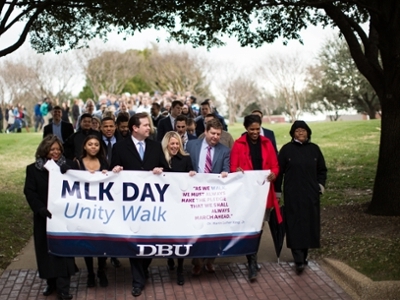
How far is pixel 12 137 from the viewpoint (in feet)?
97.9

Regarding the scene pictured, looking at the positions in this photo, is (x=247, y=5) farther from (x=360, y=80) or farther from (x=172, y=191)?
(x=360, y=80)

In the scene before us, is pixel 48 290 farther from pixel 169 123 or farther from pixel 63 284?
pixel 169 123

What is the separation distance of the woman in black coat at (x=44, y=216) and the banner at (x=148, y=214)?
93mm

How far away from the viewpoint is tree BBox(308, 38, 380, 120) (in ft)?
164

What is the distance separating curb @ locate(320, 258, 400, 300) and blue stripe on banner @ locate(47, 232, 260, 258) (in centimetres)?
124

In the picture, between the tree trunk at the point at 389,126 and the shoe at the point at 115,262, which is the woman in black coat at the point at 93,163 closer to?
the shoe at the point at 115,262

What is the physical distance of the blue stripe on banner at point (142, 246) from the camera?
7539 mm

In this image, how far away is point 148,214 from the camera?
25.5 ft

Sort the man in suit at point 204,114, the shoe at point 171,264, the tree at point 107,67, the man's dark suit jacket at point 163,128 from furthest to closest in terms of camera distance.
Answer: the tree at point 107,67, the man in suit at point 204,114, the man's dark suit jacket at point 163,128, the shoe at point 171,264

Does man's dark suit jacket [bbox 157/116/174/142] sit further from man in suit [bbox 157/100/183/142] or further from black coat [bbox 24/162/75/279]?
black coat [bbox 24/162/75/279]

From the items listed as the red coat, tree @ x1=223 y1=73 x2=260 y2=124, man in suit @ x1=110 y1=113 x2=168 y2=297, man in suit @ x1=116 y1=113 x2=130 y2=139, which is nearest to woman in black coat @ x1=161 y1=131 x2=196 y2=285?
man in suit @ x1=110 y1=113 x2=168 y2=297

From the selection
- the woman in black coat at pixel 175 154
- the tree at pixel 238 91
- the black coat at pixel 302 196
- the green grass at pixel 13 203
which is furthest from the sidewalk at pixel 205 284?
the tree at pixel 238 91

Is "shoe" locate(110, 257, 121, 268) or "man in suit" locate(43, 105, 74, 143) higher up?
"man in suit" locate(43, 105, 74, 143)

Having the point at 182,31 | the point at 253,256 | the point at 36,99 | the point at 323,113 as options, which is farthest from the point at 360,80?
the point at 253,256
